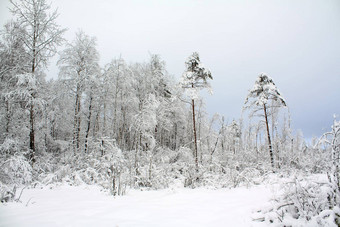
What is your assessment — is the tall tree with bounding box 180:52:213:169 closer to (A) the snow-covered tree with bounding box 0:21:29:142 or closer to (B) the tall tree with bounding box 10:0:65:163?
(B) the tall tree with bounding box 10:0:65:163

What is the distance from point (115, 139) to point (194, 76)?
7.73 meters

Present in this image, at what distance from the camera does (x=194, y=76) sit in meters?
12.7

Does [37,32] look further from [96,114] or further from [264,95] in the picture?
[264,95]

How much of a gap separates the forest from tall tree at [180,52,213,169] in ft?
0.24

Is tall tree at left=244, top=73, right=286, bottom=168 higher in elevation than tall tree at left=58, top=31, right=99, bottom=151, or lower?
lower

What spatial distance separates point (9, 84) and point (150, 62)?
42.4 ft

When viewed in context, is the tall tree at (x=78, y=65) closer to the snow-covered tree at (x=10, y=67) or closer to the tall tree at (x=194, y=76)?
the snow-covered tree at (x=10, y=67)

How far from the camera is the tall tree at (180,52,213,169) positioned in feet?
40.7

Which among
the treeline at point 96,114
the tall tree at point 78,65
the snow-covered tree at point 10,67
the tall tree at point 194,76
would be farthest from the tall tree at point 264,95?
the snow-covered tree at point 10,67

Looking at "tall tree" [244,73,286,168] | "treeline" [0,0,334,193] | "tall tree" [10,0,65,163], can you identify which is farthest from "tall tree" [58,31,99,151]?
"tall tree" [244,73,286,168]

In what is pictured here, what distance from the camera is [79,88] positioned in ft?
49.3

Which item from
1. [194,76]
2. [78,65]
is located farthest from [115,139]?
[78,65]

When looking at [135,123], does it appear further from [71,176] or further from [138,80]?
[138,80]

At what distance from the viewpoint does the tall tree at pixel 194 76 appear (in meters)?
12.4
